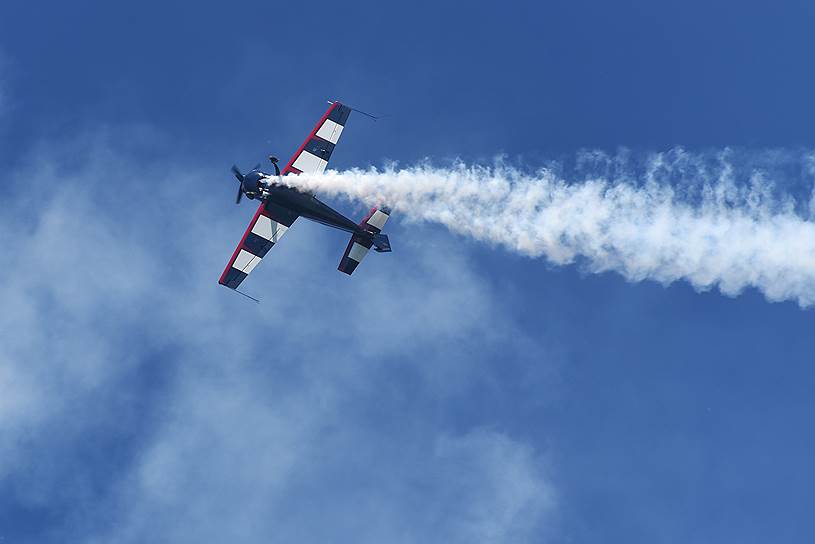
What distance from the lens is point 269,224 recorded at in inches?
1956

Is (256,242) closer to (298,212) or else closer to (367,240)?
(298,212)

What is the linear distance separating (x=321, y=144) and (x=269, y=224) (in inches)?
228

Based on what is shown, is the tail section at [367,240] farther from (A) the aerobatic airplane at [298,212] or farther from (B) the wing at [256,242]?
(B) the wing at [256,242]

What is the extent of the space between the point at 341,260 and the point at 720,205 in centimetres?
2182

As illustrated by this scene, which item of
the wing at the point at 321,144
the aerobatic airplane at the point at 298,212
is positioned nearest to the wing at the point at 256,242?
the aerobatic airplane at the point at 298,212

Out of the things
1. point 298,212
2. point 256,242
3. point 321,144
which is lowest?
point 256,242

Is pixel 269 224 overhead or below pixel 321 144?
below

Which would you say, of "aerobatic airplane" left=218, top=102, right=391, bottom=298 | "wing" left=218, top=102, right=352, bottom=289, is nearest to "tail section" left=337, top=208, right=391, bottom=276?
"aerobatic airplane" left=218, top=102, right=391, bottom=298

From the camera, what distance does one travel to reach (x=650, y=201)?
1697 inches

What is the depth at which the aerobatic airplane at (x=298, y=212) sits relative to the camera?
4841 cm

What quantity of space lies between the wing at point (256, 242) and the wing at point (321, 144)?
276 cm

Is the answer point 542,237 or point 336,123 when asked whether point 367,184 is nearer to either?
point 336,123

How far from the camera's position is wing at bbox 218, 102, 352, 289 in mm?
49594

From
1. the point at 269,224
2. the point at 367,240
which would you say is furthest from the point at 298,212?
the point at 367,240
